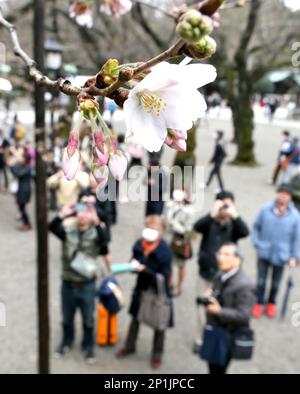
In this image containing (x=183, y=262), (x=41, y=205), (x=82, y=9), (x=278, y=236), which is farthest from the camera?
(x=183, y=262)

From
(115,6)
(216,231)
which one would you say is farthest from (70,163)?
(216,231)

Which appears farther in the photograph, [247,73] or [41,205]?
[247,73]

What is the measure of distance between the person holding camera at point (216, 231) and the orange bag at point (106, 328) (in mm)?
926

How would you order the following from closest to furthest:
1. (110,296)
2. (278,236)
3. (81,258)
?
1. (81,258)
2. (110,296)
3. (278,236)

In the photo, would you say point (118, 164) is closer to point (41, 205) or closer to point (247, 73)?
point (41, 205)

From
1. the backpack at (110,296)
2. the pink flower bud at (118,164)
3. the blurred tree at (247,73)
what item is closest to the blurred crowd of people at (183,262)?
A: the backpack at (110,296)

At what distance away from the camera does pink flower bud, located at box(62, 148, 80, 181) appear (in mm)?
1108

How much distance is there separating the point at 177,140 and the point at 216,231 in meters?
4.65

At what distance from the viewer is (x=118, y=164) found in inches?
44.2

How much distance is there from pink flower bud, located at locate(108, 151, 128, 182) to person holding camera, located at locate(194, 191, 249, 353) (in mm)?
4441

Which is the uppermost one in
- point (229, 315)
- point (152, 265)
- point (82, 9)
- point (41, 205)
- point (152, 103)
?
point (82, 9)

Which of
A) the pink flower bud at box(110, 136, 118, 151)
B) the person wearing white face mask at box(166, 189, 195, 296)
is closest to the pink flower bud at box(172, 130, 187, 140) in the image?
the pink flower bud at box(110, 136, 118, 151)

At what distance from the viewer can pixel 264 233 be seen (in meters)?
6.37

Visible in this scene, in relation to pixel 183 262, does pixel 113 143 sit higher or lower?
higher
